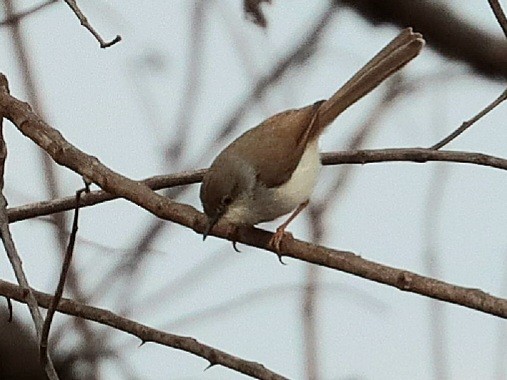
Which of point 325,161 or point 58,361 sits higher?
point 325,161

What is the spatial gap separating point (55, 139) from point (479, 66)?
0.87 meters

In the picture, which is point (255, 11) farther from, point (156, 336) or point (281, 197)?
point (156, 336)

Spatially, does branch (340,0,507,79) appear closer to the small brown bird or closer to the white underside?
the small brown bird

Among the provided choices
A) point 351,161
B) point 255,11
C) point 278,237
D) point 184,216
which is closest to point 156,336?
point 184,216

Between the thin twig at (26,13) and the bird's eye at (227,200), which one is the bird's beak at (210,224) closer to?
the bird's eye at (227,200)

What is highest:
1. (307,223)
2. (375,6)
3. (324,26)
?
(324,26)

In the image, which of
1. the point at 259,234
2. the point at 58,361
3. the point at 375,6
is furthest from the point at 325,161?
the point at 58,361

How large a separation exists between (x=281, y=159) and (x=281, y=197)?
0.08 metres

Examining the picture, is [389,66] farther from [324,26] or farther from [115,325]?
[115,325]

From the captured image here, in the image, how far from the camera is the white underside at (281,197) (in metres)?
1.44

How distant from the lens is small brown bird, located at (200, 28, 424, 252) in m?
1.41

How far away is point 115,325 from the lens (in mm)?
1066

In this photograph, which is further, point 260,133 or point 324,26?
point 324,26

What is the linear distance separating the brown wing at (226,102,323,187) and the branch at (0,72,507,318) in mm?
438
